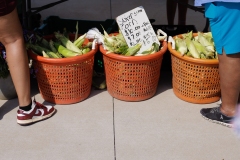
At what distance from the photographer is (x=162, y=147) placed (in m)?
2.70

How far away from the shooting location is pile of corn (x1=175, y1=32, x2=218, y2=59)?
3.05 meters

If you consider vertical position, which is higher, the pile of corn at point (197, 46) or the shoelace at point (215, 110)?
the pile of corn at point (197, 46)

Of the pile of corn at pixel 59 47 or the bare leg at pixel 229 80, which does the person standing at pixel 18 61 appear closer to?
the pile of corn at pixel 59 47

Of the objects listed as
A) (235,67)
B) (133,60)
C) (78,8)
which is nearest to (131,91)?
(133,60)

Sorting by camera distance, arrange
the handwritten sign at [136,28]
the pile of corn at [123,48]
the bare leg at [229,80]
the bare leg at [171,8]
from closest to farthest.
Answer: the bare leg at [229,80], the pile of corn at [123,48], the handwritten sign at [136,28], the bare leg at [171,8]

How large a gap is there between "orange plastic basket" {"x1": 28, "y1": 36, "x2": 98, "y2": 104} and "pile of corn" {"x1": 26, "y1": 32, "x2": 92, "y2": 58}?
87mm

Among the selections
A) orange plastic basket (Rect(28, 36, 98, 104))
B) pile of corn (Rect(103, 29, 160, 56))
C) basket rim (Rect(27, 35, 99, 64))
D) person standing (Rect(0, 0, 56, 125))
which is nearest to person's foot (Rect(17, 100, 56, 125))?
person standing (Rect(0, 0, 56, 125))

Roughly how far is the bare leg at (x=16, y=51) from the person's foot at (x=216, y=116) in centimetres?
156

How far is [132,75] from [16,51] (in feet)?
3.38

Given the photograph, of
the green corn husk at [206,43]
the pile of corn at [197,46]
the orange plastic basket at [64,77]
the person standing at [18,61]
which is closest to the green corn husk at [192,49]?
the pile of corn at [197,46]

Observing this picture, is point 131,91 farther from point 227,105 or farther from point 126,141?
point 227,105

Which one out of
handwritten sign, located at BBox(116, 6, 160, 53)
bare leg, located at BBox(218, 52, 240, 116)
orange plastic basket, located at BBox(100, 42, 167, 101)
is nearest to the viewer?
bare leg, located at BBox(218, 52, 240, 116)

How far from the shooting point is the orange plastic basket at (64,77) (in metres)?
2.95

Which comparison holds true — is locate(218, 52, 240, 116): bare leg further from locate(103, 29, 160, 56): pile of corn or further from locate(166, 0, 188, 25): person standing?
locate(166, 0, 188, 25): person standing
